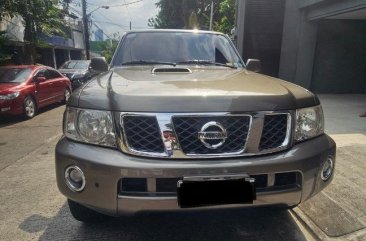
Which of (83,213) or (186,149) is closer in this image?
(186,149)

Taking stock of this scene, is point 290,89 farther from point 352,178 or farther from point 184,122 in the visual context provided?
point 352,178

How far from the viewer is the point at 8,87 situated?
7.95 meters

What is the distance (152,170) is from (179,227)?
1.03 meters

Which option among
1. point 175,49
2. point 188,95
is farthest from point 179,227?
point 175,49

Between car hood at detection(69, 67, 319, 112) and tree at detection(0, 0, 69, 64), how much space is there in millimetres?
11063

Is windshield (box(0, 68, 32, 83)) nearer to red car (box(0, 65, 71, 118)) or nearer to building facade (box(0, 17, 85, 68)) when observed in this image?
red car (box(0, 65, 71, 118))

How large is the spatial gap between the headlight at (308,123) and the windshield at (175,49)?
4.53ft

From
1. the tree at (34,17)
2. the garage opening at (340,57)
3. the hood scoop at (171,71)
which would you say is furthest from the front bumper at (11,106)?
the garage opening at (340,57)

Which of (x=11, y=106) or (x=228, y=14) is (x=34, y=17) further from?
(x=228, y=14)

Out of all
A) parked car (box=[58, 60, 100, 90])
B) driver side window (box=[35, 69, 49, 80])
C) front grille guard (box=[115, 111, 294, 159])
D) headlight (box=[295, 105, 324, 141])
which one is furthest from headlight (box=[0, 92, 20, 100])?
headlight (box=[295, 105, 324, 141])

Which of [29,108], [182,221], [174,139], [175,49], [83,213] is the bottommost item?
[29,108]

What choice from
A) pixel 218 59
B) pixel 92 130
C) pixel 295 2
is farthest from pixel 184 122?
pixel 295 2

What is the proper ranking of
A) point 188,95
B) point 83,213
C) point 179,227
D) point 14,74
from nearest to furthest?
point 188,95, point 83,213, point 179,227, point 14,74

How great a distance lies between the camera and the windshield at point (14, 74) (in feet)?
27.7
